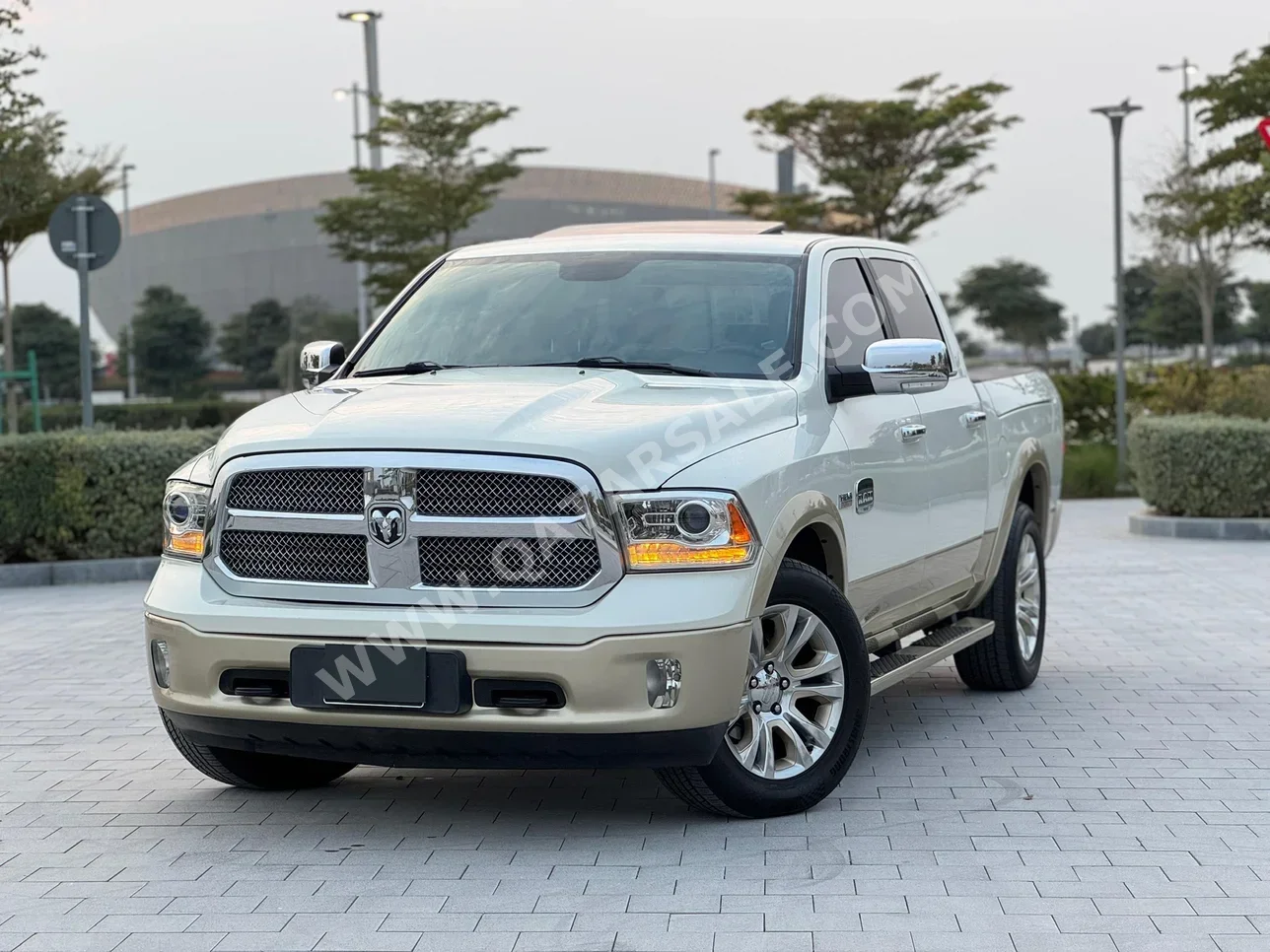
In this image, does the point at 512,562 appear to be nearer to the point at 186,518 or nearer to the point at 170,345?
the point at 186,518

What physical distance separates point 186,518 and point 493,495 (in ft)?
3.70

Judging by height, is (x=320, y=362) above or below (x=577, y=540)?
above

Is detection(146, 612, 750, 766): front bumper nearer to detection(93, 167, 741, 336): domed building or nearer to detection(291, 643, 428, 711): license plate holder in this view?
detection(291, 643, 428, 711): license plate holder

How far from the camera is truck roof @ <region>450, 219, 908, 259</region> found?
6.41m

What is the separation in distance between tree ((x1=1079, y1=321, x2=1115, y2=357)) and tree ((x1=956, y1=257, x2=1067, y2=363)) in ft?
74.3

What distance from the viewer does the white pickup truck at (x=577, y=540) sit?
4852mm

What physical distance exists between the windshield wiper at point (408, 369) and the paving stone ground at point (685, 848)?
1.46m

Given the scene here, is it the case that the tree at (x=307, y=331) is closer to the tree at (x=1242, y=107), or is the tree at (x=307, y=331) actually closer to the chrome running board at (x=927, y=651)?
the tree at (x=1242, y=107)

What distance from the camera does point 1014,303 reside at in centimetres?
8388

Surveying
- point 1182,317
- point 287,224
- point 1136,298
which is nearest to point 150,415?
point 287,224

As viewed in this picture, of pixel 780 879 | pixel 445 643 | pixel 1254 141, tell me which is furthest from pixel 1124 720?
pixel 1254 141

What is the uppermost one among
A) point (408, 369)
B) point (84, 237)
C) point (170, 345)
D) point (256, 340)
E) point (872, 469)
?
point (84, 237)

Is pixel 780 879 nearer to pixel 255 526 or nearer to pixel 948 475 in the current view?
pixel 255 526

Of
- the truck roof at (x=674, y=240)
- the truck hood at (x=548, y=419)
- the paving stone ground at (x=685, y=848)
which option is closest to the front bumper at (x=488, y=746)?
the paving stone ground at (x=685, y=848)
